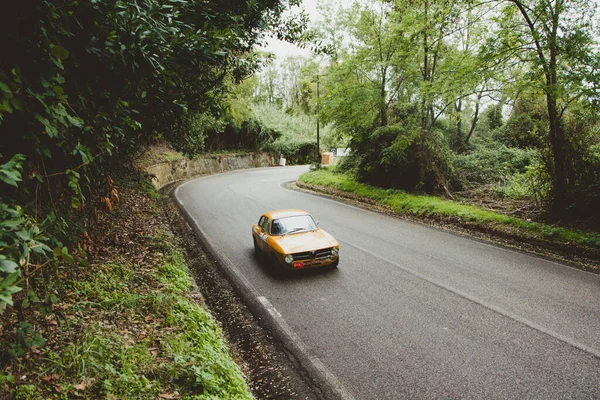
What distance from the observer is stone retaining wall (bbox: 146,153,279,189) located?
80.9 feet

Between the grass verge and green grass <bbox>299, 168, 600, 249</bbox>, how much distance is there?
9.96 m

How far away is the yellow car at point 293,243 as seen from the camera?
7852 mm

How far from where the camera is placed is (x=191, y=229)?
40.5 ft

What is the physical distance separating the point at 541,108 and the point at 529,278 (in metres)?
19.0

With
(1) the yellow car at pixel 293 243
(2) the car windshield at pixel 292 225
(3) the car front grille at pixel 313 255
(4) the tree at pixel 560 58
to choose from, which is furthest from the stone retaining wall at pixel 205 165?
(4) the tree at pixel 560 58

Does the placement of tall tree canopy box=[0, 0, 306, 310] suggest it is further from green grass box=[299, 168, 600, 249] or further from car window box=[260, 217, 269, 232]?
green grass box=[299, 168, 600, 249]

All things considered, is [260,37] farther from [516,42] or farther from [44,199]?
[516,42]

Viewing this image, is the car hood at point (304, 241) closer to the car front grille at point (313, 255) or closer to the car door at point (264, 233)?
the car front grille at point (313, 255)

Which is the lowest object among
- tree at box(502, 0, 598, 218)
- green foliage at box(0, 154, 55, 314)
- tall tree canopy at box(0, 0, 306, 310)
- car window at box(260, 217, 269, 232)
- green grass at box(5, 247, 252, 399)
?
green grass at box(5, 247, 252, 399)

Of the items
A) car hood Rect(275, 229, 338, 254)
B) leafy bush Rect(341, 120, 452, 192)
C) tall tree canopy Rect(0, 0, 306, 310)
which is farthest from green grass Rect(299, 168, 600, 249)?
tall tree canopy Rect(0, 0, 306, 310)

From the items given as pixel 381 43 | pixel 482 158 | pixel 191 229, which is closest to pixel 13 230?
pixel 191 229

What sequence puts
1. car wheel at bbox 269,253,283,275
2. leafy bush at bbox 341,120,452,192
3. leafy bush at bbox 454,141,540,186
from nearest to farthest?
car wheel at bbox 269,253,283,275
leafy bush at bbox 341,120,452,192
leafy bush at bbox 454,141,540,186

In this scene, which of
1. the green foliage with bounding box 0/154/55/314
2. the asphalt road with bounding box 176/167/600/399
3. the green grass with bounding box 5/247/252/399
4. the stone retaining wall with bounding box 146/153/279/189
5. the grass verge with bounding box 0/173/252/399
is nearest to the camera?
the green foliage with bounding box 0/154/55/314

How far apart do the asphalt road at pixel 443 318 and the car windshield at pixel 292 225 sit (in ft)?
3.57
